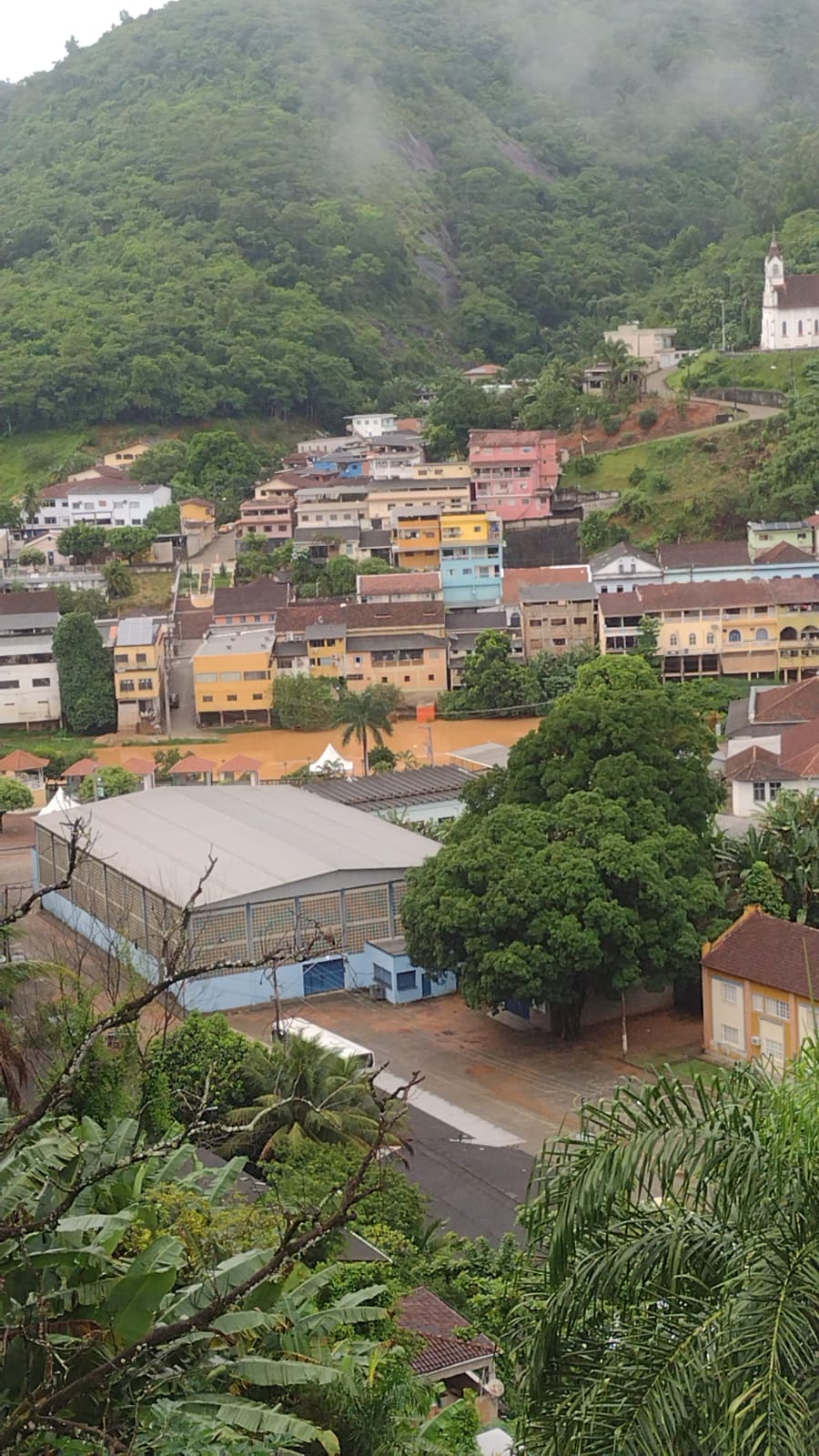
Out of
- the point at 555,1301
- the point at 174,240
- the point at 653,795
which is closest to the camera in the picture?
the point at 555,1301

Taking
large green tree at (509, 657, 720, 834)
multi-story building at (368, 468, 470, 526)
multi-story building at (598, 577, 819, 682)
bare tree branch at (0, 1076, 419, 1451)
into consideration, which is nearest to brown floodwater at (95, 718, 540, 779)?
multi-story building at (598, 577, 819, 682)

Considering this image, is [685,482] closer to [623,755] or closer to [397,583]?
[397,583]

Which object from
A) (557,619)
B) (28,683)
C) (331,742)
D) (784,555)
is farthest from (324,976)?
(784,555)

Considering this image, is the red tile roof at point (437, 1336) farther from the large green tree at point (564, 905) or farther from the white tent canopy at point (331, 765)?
the white tent canopy at point (331, 765)

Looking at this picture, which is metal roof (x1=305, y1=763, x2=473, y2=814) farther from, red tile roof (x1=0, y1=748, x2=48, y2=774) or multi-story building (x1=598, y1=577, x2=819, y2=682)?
multi-story building (x1=598, y1=577, x2=819, y2=682)

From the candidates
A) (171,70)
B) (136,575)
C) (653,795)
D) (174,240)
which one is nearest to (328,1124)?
(653,795)

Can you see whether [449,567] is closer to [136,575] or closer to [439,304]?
[136,575]

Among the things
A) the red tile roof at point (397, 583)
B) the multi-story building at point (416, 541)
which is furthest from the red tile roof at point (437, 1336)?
the multi-story building at point (416, 541)
